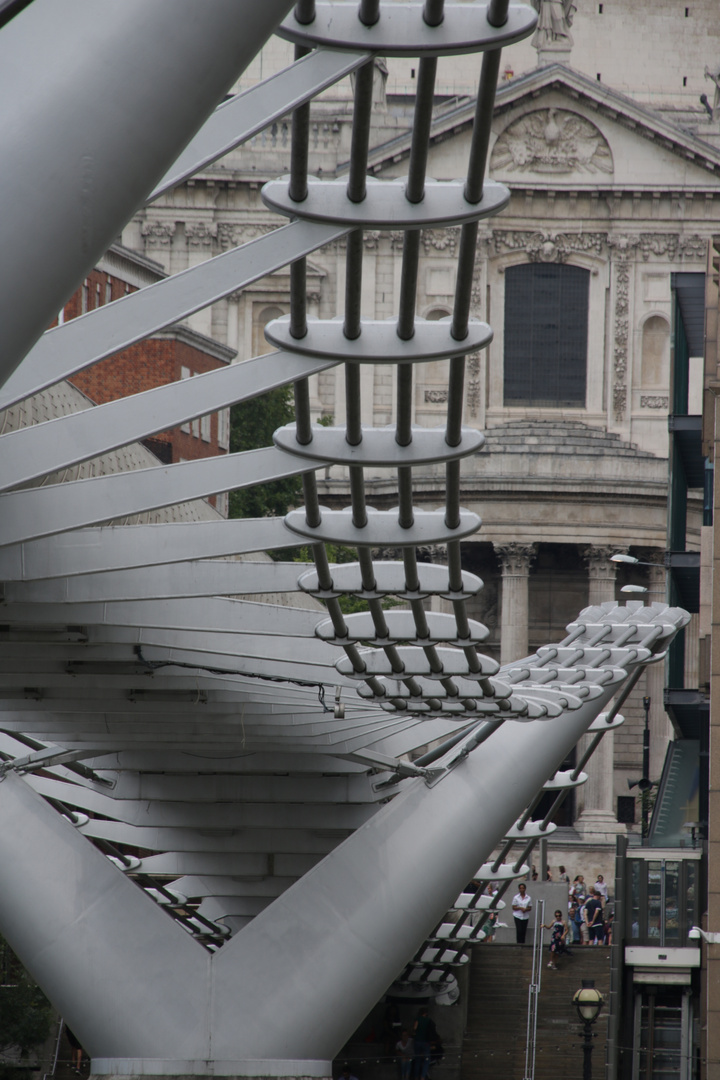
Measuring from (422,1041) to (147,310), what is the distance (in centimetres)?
2284

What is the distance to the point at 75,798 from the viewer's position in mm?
23156

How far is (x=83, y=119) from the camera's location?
4039mm

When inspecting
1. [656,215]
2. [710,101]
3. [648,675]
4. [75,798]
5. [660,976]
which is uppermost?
[710,101]

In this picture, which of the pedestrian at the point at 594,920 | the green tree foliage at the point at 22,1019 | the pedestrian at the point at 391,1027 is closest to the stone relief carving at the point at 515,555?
the pedestrian at the point at 594,920

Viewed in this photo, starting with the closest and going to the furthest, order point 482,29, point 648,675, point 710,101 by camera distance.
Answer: point 482,29
point 648,675
point 710,101

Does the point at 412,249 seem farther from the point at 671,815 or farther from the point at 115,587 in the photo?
the point at 671,815

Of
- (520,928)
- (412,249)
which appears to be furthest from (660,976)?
(412,249)

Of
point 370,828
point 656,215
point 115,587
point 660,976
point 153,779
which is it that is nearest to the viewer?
point 115,587

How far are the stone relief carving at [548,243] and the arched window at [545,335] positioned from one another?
497 millimetres

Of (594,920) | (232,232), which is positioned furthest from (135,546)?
(232,232)

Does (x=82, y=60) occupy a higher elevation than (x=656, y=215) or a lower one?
lower

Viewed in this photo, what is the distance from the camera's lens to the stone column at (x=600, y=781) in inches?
2221

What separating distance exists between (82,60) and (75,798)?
781 inches

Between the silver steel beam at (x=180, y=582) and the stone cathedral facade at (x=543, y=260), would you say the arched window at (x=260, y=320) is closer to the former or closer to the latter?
the stone cathedral facade at (x=543, y=260)
